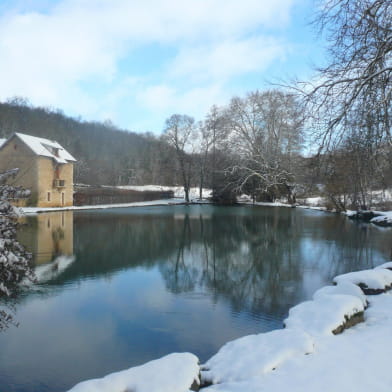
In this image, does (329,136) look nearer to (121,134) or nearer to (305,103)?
(305,103)

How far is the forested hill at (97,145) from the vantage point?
6394 centimetres

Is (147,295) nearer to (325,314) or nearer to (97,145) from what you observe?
(325,314)

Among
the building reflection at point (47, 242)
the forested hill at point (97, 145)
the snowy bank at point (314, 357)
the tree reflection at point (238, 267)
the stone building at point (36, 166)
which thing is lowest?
the tree reflection at point (238, 267)

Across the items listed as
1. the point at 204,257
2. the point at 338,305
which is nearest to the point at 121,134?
the point at 204,257

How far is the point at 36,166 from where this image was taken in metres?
31.1

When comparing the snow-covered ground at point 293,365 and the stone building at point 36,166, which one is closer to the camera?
the snow-covered ground at point 293,365

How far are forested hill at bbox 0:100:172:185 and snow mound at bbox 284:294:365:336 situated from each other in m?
50.7

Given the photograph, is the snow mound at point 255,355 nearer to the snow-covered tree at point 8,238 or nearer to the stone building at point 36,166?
the snow-covered tree at point 8,238

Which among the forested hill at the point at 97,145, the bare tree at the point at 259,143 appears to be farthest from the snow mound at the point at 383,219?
the forested hill at the point at 97,145

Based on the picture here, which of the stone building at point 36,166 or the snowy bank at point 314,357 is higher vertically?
the stone building at point 36,166

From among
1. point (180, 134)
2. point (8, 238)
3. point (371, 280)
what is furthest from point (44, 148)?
point (371, 280)

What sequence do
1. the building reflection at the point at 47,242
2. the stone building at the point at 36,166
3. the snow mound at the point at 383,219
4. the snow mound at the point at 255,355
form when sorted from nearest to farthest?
the snow mound at the point at 255,355 < the building reflection at the point at 47,242 < the snow mound at the point at 383,219 < the stone building at the point at 36,166

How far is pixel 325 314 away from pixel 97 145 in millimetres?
82758

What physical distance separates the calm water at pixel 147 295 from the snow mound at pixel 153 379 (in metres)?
0.82
